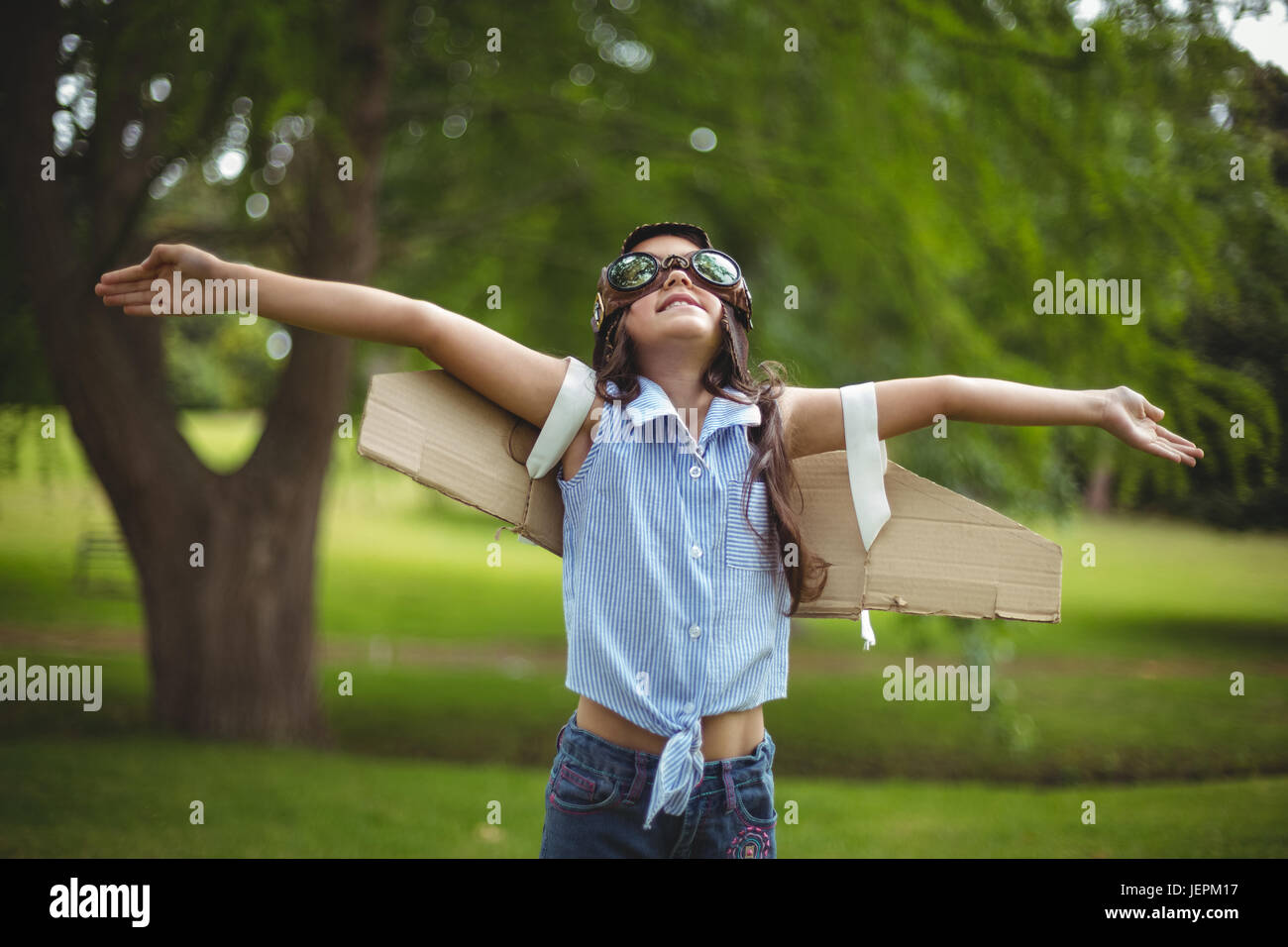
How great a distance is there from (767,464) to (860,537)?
0.29 meters

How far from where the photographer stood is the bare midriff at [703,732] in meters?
2.04

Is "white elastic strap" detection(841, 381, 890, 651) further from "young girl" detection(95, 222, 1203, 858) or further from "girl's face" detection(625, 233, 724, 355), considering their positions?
"girl's face" detection(625, 233, 724, 355)

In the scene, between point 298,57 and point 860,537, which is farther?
point 298,57

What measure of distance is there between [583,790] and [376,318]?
103cm

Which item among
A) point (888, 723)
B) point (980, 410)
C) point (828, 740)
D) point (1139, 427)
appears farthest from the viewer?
point (888, 723)

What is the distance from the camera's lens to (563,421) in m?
2.12

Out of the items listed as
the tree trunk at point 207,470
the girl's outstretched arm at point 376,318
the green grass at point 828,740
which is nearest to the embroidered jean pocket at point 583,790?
the girl's outstretched arm at point 376,318

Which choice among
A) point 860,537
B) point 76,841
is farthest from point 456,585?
point 860,537

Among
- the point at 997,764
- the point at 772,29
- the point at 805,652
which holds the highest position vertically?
the point at 772,29

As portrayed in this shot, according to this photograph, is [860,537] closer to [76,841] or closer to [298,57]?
[298,57]

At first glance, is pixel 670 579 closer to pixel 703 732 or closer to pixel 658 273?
pixel 703 732

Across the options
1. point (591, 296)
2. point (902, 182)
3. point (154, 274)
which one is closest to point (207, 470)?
point (591, 296)

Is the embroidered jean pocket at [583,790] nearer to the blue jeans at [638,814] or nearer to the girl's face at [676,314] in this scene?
the blue jeans at [638,814]

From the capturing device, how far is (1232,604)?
919 cm
